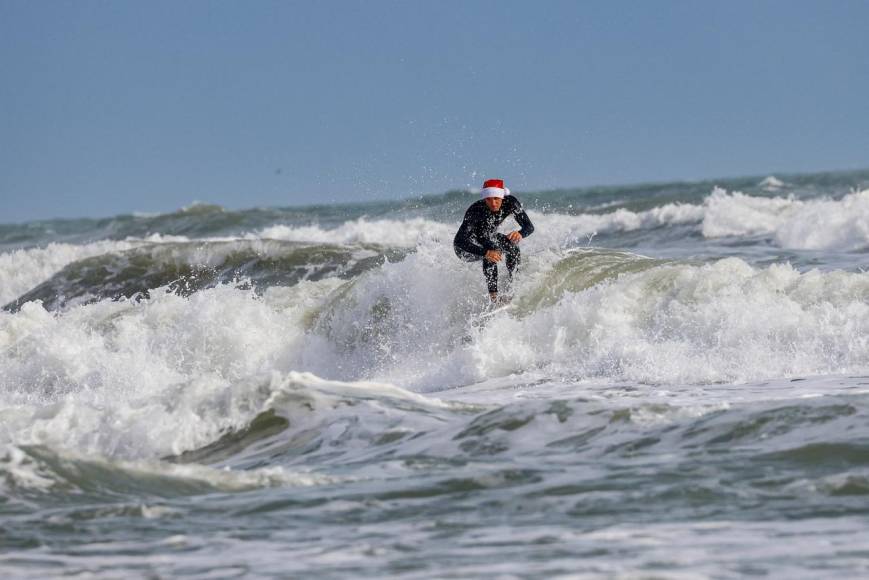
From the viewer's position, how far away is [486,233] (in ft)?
43.0

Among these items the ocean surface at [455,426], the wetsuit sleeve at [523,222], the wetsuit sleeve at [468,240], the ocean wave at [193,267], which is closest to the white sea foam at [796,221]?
the ocean surface at [455,426]

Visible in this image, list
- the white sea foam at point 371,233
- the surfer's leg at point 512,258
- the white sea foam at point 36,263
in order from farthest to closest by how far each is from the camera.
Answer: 1. the white sea foam at point 371,233
2. the white sea foam at point 36,263
3. the surfer's leg at point 512,258

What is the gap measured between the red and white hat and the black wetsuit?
10 cm

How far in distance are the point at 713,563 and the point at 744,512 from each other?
871 mm

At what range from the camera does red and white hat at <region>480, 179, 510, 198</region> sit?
42.9 feet

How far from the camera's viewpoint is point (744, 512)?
5879 mm

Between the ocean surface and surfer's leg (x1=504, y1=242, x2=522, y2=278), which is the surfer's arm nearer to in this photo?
surfer's leg (x1=504, y1=242, x2=522, y2=278)

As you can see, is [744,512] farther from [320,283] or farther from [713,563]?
[320,283]

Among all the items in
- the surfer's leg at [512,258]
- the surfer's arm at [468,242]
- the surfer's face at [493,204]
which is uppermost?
the surfer's face at [493,204]

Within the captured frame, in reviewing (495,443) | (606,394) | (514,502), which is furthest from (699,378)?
(514,502)

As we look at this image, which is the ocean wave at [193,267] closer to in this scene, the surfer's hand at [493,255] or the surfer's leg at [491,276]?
the surfer's leg at [491,276]

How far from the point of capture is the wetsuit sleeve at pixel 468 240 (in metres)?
13.0

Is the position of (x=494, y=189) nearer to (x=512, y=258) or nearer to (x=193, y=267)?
(x=512, y=258)

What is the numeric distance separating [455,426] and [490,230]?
498 centimetres
